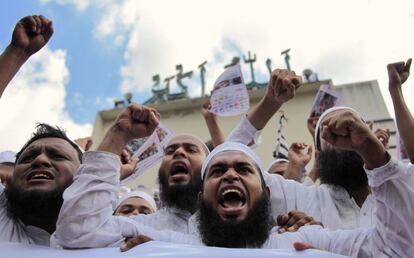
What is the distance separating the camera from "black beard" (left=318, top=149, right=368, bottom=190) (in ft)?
9.78

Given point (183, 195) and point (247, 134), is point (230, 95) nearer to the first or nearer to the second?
point (247, 134)

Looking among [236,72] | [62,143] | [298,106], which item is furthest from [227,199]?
[298,106]

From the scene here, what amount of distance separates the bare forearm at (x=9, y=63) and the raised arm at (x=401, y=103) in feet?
6.83

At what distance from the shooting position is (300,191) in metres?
2.90

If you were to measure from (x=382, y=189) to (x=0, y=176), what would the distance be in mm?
2842

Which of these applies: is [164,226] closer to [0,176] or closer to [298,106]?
[0,176]

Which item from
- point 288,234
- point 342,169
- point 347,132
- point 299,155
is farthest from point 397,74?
point 299,155

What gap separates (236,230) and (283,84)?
4.08 ft

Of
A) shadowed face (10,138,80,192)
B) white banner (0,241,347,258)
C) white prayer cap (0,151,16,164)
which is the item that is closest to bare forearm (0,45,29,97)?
shadowed face (10,138,80,192)

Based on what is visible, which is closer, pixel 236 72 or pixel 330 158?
pixel 330 158

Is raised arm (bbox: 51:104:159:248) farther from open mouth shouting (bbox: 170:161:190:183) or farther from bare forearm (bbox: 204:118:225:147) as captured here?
bare forearm (bbox: 204:118:225:147)

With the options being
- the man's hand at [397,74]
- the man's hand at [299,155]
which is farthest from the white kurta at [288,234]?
the man's hand at [299,155]

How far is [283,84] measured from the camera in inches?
123

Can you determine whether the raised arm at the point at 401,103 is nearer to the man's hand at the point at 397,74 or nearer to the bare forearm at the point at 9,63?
the man's hand at the point at 397,74
